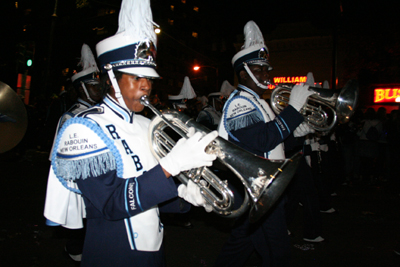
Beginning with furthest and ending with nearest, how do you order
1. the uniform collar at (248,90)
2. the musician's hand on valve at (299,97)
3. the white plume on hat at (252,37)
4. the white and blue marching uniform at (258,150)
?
the white plume on hat at (252,37), the uniform collar at (248,90), the musician's hand on valve at (299,97), the white and blue marching uniform at (258,150)

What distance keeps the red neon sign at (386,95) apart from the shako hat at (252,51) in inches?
716

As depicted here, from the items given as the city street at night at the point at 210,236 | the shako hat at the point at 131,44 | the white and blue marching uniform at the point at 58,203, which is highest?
the shako hat at the point at 131,44

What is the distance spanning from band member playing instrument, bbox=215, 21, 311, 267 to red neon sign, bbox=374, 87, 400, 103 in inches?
729

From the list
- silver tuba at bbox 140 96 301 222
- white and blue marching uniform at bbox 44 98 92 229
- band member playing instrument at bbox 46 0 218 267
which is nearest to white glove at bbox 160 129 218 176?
band member playing instrument at bbox 46 0 218 267

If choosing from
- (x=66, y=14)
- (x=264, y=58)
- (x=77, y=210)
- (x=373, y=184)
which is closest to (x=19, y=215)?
(x=77, y=210)

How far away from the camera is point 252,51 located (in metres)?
3.13

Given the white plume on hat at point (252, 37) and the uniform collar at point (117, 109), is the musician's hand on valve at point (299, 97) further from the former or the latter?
the uniform collar at point (117, 109)

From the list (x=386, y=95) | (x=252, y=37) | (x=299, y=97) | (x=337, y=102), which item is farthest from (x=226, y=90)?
(x=386, y=95)

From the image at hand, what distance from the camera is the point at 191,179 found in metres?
1.67

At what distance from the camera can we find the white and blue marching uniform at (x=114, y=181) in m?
1.44

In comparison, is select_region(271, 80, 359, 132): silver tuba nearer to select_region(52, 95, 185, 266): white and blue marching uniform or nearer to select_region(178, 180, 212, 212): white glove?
select_region(178, 180, 212, 212): white glove

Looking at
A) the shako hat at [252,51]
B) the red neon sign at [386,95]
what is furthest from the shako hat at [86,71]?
the red neon sign at [386,95]

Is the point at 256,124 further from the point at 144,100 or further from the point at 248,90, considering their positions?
the point at 144,100

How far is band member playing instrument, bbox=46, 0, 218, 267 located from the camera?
1.45 meters
